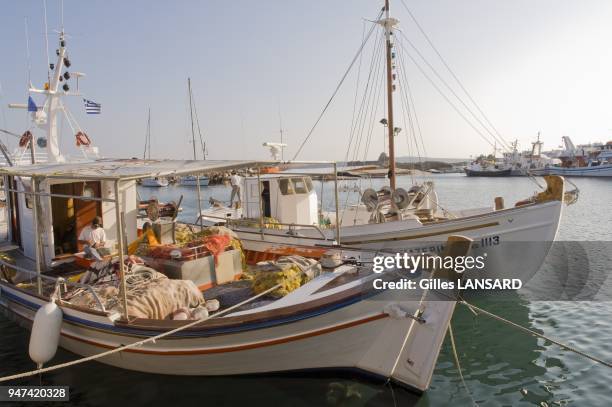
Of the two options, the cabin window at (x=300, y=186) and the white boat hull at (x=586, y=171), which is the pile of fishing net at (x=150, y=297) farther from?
the white boat hull at (x=586, y=171)

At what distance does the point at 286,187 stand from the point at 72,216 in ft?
21.1

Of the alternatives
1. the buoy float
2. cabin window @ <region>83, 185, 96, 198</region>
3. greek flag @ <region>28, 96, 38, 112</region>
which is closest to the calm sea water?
the buoy float

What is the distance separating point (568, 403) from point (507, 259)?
5806mm

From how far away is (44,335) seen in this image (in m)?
6.58

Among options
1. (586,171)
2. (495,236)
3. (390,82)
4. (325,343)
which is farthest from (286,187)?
(586,171)

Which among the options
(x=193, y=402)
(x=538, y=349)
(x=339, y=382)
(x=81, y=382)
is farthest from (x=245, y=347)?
(x=538, y=349)

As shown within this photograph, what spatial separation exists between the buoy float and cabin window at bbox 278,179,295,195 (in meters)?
8.43

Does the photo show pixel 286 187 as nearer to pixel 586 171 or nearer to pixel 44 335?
pixel 44 335

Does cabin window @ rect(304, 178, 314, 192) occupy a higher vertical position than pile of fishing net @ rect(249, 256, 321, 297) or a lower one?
higher

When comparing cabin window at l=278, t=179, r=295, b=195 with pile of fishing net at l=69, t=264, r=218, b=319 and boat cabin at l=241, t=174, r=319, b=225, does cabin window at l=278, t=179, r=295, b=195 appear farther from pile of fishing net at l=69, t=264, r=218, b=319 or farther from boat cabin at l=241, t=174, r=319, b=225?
pile of fishing net at l=69, t=264, r=218, b=319

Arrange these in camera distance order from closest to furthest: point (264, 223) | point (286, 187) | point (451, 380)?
point (451, 380) → point (264, 223) → point (286, 187)

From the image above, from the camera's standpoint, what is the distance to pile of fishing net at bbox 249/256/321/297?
280 inches

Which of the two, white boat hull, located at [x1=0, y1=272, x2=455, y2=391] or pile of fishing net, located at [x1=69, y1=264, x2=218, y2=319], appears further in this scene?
pile of fishing net, located at [x1=69, y1=264, x2=218, y2=319]

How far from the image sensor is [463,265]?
5945 millimetres
